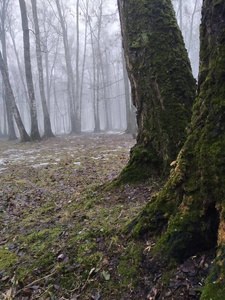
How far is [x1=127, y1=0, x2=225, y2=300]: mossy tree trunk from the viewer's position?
71.7 inches

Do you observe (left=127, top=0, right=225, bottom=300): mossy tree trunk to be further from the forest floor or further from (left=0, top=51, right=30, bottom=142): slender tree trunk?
(left=0, top=51, right=30, bottom=142): slender tree trunk

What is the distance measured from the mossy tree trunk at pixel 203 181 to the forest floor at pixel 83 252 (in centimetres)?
15

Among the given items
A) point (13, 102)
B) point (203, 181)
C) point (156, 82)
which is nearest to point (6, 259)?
point (203, 181)

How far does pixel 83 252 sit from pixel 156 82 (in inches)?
A: 102

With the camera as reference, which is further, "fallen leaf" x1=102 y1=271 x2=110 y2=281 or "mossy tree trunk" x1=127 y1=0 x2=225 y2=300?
"fallen leaf" x1=102 y1=271 x2=110 y2=281

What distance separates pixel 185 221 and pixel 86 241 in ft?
4.05

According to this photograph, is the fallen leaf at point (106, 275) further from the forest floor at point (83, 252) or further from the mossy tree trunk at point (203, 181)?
the mossy tree trunk at point (203, 181)

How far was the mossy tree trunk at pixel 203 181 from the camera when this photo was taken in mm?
1822

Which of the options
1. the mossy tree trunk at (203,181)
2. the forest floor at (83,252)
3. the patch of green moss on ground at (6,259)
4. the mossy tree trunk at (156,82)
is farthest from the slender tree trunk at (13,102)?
the mossy tree trunk at (203,181)

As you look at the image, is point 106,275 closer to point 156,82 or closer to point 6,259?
point 6,259

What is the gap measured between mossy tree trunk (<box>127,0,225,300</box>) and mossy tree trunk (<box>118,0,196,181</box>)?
1213mm

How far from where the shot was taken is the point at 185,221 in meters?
1.92

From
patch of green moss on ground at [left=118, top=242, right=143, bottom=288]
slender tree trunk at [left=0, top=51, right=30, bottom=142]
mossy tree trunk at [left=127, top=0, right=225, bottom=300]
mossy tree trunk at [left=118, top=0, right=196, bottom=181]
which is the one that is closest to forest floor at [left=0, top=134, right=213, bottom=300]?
patch of green moss on ground at [left=118, top=242, right=143, bottom=288]

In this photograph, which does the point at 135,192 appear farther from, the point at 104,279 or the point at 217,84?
the point at 217,84
